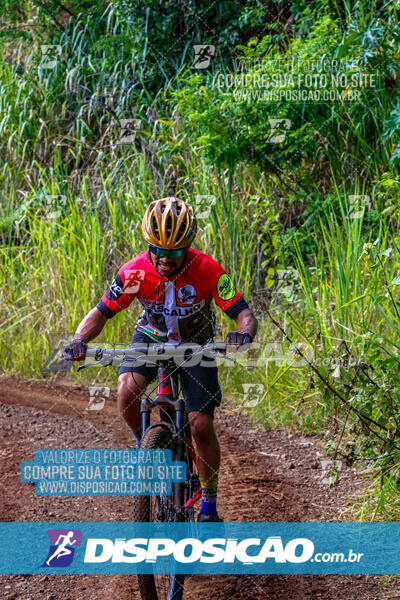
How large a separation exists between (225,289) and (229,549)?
59.4 inches

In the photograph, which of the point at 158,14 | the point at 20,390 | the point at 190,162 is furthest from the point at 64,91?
the point at 20,390

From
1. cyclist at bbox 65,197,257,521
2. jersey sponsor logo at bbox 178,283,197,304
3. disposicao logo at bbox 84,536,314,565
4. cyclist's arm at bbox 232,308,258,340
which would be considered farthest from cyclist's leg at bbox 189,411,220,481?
jersey sponsor logo at bbox 178,283,197,304

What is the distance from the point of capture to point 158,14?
1070 centimetres

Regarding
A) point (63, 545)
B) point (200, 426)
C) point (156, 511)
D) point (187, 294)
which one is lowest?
point (63, 545)

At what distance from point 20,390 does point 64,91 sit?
18.3 ft

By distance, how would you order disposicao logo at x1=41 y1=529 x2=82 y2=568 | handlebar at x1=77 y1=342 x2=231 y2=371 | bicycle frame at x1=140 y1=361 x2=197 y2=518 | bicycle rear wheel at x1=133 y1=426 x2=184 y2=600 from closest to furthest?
bicycle rear wheel at x1=133 y1=426 x2=184 y2=600, handlebar at x1=77 y1=342 x2=231 y2=371, bicycle frame at x1=140 y1=361 x2=197 y2=518, disposicao logo at x1=41 y1=529 x2=82 y2=568

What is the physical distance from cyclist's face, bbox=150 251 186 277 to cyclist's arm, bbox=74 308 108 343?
1.41ft

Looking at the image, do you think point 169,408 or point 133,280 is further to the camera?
point 133,280

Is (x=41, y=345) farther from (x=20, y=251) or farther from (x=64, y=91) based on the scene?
(x=64, y=91)

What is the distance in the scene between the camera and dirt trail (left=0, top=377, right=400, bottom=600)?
154 inches

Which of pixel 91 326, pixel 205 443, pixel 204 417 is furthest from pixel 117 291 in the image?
pixel 205 443

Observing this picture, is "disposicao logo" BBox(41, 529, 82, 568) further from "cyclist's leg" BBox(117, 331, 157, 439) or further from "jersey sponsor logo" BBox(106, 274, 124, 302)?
"jersey sponsor logo" BBox(106, 274, 124, 302)

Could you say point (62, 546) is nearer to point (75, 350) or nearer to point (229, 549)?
point (229, 549)

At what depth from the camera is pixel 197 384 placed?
3.98 meters
